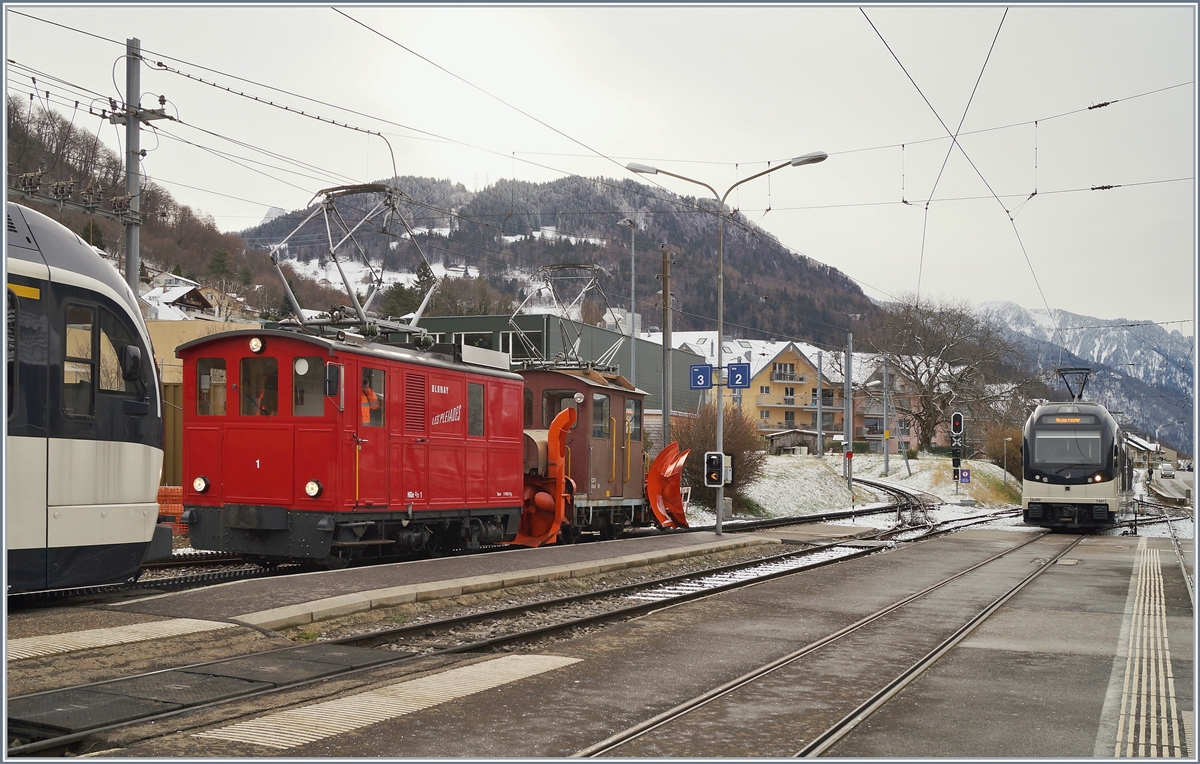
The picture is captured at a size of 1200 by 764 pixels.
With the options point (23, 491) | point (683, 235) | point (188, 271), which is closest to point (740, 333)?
point (683, 235)

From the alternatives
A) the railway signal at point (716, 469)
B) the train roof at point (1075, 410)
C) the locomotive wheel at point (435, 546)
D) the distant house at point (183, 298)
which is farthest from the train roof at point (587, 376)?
the distant house at point (183, 298)

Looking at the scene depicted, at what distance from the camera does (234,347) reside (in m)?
14.0

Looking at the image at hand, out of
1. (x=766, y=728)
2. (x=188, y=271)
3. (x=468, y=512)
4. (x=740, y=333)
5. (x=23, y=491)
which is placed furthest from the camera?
(x=740, y=333)

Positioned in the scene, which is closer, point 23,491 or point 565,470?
point 23,491

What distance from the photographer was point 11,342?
879 cm

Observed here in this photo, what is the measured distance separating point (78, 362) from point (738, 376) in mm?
15730

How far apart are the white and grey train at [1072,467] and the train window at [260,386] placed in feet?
70.4

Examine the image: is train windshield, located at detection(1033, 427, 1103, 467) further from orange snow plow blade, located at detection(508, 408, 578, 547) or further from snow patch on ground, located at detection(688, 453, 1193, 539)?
orange snow plow blade, located at detection(508, 408, 578, 547)

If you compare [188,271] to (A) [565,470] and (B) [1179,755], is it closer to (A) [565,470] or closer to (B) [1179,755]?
(A) [565,470]

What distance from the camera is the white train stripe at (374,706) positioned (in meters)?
6.08

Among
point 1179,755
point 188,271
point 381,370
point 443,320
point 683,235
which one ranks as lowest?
point 1179,755

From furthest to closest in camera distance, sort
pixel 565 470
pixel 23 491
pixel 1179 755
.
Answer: pixel 565 470, pixel 23 491, pixel 1179 755

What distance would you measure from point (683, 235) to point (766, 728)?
153663 millimetres

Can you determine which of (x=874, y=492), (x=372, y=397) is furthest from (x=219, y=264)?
(x=372, y=397)
